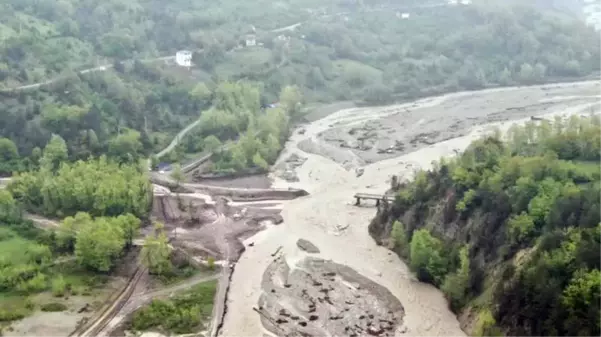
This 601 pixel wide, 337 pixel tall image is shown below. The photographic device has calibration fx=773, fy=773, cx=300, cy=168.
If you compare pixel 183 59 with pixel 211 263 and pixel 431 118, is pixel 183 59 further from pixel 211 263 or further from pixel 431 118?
pixel 211 263

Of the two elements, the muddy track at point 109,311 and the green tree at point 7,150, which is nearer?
the muddy track at point 109,311

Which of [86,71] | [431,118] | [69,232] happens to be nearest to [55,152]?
[69,232]

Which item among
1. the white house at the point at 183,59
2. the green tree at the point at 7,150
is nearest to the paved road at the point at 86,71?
the white house at the point at 183,59

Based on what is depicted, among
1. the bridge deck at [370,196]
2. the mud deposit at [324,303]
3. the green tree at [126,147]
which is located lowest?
the mud deposit at [324,303]

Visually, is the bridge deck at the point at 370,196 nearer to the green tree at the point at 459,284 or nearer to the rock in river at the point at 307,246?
the rock in river at the point at 307,246

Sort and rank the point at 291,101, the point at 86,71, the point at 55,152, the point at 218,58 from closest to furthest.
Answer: the point at 55,152 → the point at 86,71 → the point at 291,101 → the point at 218,58

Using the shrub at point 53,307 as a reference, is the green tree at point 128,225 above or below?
above

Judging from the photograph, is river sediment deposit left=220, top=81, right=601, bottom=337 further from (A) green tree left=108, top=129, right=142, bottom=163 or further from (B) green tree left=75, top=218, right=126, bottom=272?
(A) green tree left=108, top=129, right=142, bottom=163
